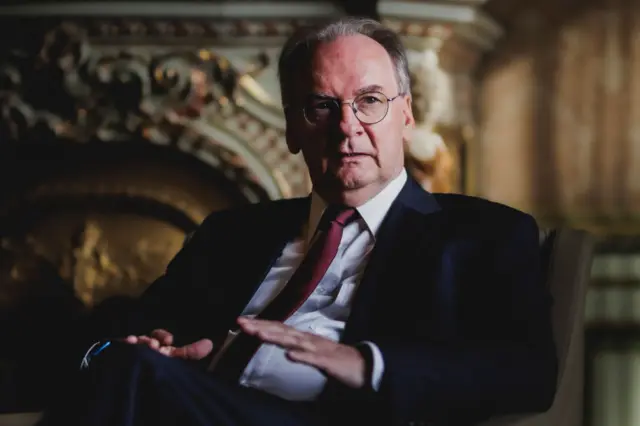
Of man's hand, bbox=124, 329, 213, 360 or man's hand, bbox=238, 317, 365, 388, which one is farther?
man's hand, bbox=124, 329, 213, 360

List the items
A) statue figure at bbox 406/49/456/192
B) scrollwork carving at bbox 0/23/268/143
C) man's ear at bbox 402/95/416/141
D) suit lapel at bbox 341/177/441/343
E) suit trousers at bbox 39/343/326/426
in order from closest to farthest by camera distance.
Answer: suit trousers at bbox 39/343/326/426, suit lapel at bbox 341/177/441/343, man's ear at bbox 402/95/416/141, statue figure at bbox 406/49/456/192, scrollwork carving at bbox 0/23/268/143

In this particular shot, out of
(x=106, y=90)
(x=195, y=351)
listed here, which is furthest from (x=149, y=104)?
(x=195, y=351)

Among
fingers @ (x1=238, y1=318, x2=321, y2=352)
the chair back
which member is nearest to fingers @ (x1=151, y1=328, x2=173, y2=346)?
fingers @ (x1=238, y1=318, x2=321, y2=352)

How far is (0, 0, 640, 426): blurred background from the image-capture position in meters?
2.20

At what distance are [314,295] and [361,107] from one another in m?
0.30

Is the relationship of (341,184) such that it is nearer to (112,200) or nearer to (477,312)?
(477,312)

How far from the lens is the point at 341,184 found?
146 cm

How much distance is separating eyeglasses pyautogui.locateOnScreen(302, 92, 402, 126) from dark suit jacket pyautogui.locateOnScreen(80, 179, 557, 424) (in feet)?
0.43

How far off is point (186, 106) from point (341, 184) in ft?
2.89

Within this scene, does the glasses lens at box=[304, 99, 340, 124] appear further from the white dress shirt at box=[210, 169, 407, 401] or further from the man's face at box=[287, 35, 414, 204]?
the white dress shirt at box=[210, 169, 407, 401]

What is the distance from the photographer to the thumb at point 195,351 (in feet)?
4.57

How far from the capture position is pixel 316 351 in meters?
1.24

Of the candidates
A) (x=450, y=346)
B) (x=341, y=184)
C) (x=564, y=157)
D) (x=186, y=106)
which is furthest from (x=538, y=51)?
(x=450, y=346)

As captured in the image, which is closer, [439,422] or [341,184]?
[439,422]
